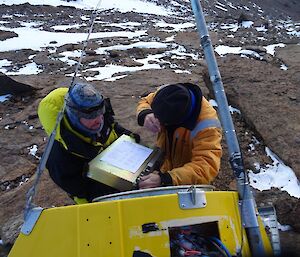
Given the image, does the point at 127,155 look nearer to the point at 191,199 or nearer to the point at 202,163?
the point at 202,163

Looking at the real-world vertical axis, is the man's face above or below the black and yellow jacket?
above

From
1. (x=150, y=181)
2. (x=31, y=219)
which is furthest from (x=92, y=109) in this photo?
(x=31, y=219)

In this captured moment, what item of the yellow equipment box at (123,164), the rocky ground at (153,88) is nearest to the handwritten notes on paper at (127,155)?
the yellow equipment box at (123,164)

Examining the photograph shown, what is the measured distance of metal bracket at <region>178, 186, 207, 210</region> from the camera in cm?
201

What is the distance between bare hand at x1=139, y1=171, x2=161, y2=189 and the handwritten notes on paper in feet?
0.41

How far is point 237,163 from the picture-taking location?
7.66 feet

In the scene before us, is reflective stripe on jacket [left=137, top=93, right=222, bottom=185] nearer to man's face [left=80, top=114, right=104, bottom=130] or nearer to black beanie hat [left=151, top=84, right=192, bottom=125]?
black beanie hat [left=151, top=84, right=192, bottom=125]

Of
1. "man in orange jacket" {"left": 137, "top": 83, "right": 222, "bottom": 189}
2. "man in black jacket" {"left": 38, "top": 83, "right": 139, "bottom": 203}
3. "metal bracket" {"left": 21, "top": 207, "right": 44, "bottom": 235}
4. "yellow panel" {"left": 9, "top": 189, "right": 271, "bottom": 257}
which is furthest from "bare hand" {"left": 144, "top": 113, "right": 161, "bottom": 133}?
"metal bracket" {"left": 21, "top": 207, "right": 44, "bottom": 235}

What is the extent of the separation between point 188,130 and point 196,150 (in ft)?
0.57

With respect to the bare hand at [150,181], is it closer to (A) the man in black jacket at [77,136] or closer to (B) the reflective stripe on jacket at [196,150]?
(B) the reflective stripe on jacket at [196,150]

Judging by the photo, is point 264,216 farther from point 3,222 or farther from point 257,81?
point 257,81

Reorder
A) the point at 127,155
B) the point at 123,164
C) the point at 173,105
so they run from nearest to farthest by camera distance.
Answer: the point at 123,164
the point at 127,155
the point at 173,105

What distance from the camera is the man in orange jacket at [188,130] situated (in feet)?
9.14

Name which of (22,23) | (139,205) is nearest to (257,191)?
(139,205)
